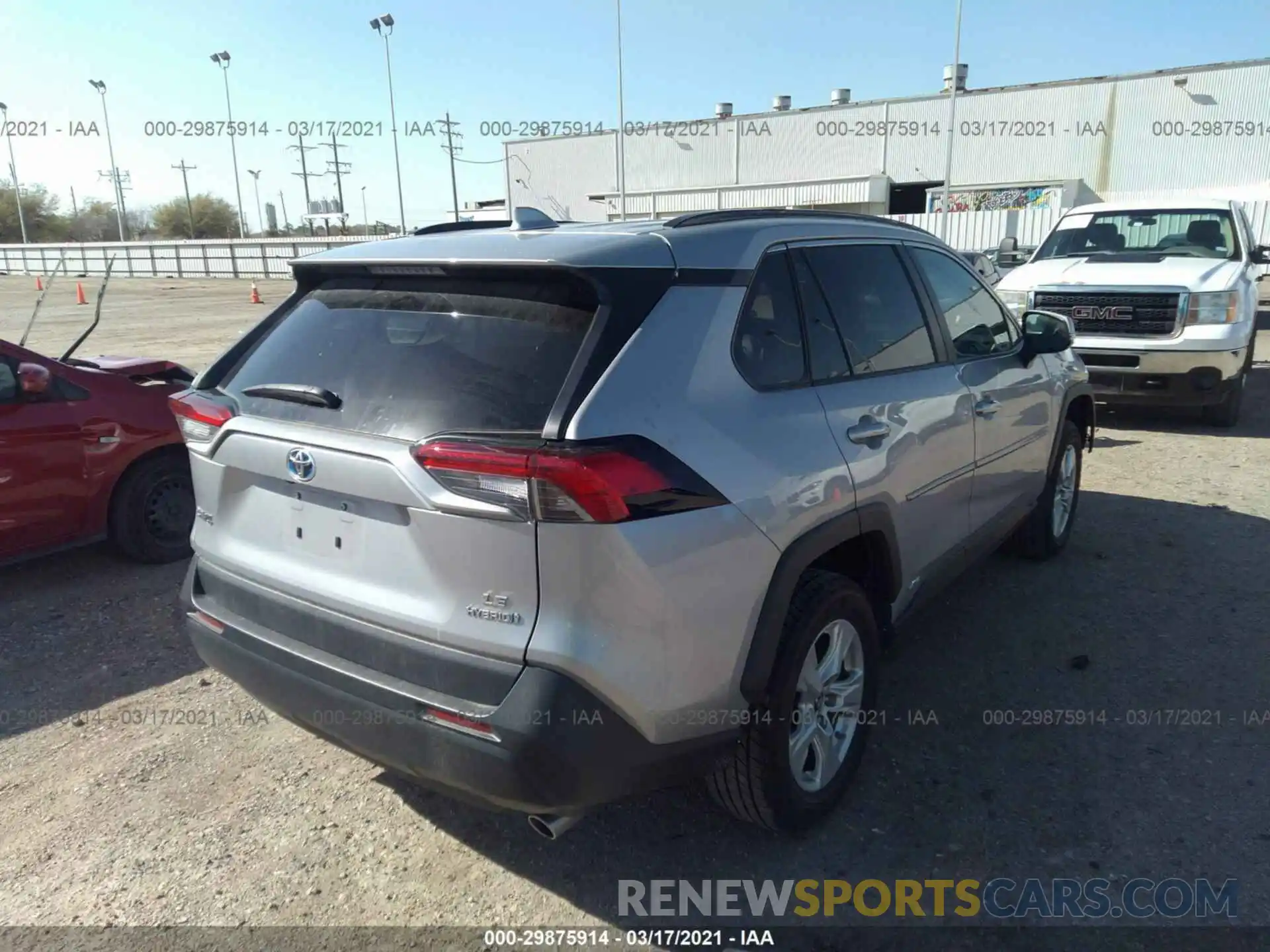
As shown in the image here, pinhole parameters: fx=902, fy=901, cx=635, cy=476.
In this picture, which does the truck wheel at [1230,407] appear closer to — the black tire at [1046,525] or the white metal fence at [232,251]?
the black tire at [1046,525]

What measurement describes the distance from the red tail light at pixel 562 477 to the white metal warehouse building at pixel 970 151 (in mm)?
34308

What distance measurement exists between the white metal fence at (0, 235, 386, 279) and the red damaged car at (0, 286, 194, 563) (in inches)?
1540

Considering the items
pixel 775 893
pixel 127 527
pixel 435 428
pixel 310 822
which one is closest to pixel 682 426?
pixel 435 428

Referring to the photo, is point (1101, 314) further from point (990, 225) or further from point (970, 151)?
point (970, 151)

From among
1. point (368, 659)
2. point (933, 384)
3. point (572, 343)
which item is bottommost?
point (368, 659)

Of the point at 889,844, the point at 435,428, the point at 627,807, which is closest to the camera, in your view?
the point at 435,428

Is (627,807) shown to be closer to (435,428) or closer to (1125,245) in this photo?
(435,428)

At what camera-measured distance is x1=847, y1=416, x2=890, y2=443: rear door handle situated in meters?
2.85

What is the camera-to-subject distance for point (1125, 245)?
9.47 meters

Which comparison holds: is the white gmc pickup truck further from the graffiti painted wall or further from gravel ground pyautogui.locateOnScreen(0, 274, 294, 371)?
the graffiti painted wall

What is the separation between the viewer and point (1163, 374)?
809 centimetres

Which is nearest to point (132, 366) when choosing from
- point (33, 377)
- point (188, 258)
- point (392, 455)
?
point (33, 377)

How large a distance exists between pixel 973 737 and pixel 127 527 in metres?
4.65

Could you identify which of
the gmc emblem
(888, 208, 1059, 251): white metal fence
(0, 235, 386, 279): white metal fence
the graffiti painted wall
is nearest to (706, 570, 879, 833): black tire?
the gmc emblem
